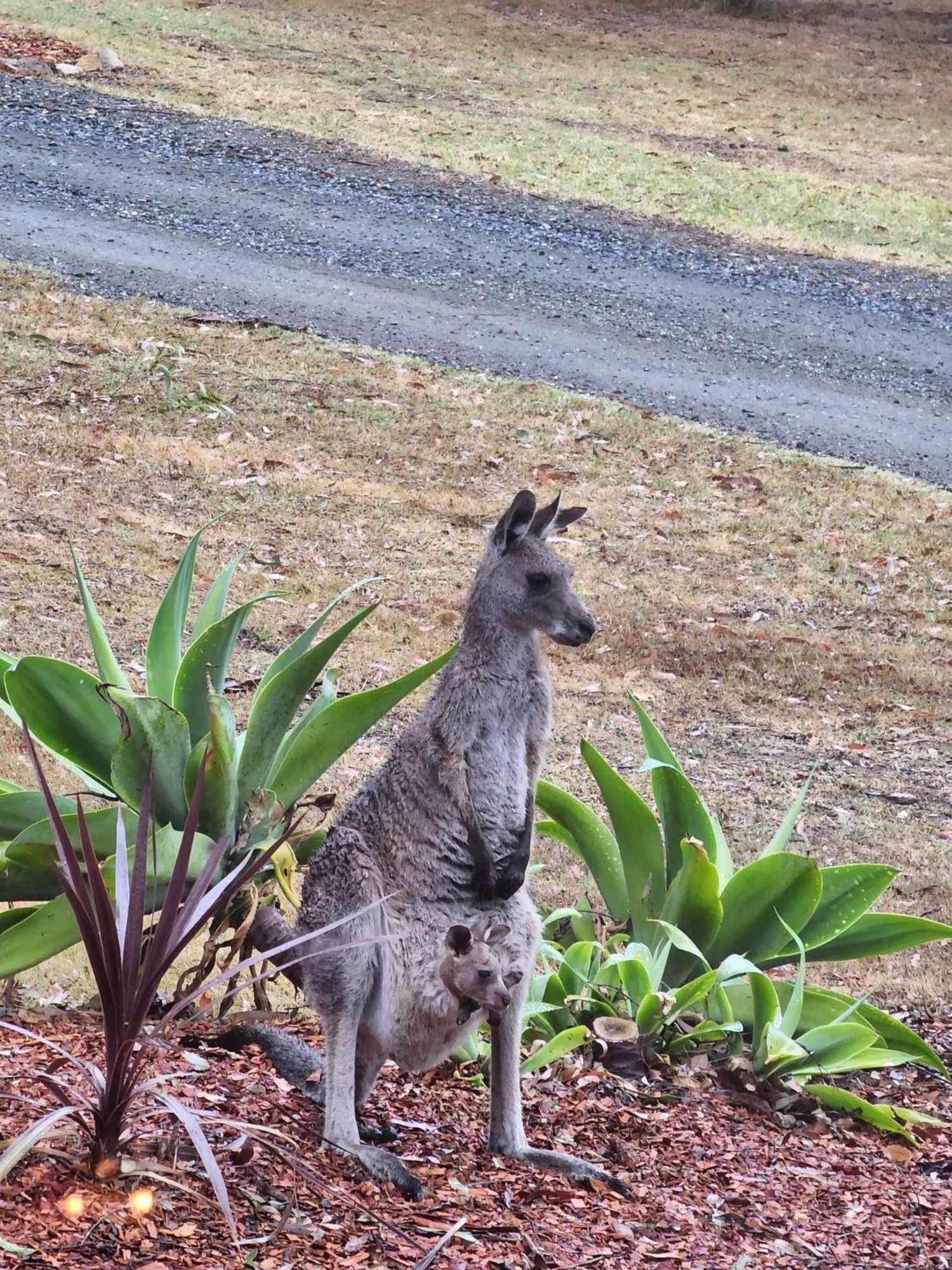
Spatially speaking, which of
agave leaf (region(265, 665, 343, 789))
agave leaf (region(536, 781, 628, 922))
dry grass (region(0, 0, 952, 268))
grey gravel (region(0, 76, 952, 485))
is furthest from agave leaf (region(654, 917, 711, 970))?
dry grass (region(0, 0, 952, 268))

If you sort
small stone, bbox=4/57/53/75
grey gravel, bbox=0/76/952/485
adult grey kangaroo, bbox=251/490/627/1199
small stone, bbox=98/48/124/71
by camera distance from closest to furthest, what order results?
1. adult grey kangaroo, bbox=251/490/627/1199
2. grey gravel, bbox=0/76/952/485
3. small stone, bbox=4/57/53/75
4. small stone, bbox=98/48/124/71

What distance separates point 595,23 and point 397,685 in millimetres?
23104

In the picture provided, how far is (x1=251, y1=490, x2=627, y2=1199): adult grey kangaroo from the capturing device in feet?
12.1

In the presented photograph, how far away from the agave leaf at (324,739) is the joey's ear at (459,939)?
1155 millimetres

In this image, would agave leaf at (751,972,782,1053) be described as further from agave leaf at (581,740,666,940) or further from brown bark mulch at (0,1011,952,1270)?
agave leaf at (581,740,666,940)

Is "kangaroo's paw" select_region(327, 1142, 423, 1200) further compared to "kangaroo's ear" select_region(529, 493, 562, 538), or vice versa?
"kangaroo's ear" select_region(529, 493, 562, 538)

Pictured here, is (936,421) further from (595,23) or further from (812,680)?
(595,23)

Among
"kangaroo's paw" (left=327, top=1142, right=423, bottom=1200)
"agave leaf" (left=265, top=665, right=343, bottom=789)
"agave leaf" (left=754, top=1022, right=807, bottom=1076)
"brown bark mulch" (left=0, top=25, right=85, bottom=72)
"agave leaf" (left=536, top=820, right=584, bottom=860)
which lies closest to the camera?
"kangaroo's paw" (left=327, top=1142, right=423, bottom=1200)

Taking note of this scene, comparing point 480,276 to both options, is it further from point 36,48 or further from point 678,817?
point 678,817

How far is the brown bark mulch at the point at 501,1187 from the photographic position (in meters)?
3.20

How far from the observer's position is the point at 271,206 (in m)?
Result: 14.7

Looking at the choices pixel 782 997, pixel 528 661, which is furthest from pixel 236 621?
pixel 782 997

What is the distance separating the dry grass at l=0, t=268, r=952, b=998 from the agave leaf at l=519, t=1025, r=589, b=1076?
1568 mm

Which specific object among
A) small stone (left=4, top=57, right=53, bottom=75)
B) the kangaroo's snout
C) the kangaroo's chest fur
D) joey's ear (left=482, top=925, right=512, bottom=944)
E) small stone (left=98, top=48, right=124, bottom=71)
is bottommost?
the kangaroo's chest fur
